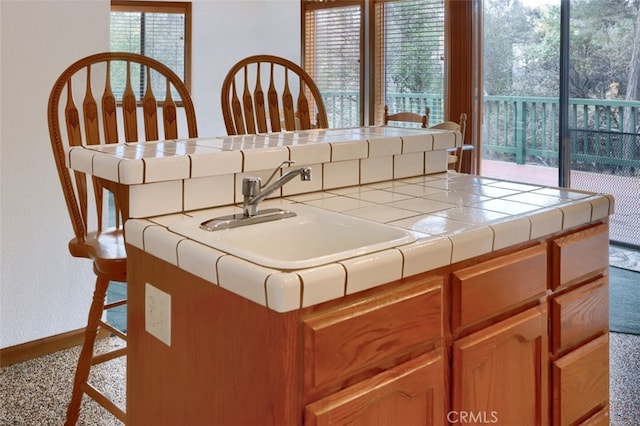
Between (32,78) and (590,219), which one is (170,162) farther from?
(32,78)

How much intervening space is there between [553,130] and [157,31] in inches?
151

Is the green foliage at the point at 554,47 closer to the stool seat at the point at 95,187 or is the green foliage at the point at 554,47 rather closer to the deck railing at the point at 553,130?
the deck railing at the point at 553,130

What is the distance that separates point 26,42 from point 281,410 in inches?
85.6

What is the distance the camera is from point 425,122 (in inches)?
158

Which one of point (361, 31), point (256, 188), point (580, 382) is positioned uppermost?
point (361, 31)

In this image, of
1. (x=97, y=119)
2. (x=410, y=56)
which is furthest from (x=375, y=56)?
(x=97, y=119)

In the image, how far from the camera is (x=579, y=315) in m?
1.58

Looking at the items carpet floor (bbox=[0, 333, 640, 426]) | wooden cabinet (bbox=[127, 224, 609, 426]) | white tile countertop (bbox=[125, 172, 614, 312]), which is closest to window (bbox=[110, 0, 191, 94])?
carpet floor (bbox=[0, 333, 640, 426])

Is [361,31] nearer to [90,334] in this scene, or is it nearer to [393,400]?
[90,334]

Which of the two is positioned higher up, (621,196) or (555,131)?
(555,131)

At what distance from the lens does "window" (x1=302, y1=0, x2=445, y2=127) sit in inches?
214

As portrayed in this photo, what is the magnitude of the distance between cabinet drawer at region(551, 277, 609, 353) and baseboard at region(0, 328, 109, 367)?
1921mm

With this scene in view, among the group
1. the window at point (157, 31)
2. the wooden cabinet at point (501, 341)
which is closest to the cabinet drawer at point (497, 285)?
the wooden cabinet at point (501, 341)

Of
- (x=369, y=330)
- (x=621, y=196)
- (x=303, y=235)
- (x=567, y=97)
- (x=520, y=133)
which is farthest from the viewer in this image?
(x=520, y=133)
